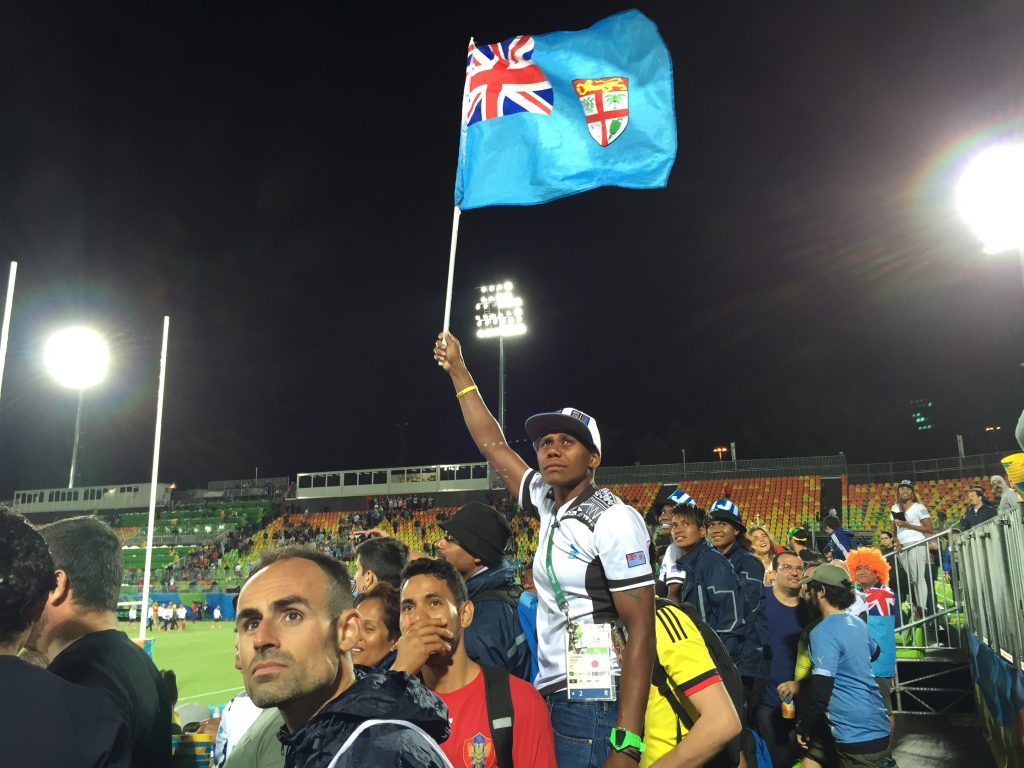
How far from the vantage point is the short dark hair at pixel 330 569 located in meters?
1.97

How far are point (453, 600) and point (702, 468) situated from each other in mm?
37267

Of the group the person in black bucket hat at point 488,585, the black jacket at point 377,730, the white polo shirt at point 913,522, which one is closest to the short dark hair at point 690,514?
the person in black bucket hat at point 488,585

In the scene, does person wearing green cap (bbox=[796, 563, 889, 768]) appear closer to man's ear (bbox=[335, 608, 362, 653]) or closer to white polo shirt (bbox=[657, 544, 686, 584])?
white polo shirt (bbox=[657, 544, 686, 584])

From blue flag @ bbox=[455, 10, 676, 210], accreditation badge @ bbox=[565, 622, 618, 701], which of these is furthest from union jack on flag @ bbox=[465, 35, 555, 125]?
accreditation badge @ bbox=[565, 622, 618, 701]

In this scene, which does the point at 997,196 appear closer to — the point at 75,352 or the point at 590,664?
the point at 590,664

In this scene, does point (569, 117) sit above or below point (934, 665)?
above

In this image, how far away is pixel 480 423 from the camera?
157 inches

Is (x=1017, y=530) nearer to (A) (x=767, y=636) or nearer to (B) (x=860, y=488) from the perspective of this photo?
(A) (x=767, y=636)

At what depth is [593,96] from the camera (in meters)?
5.29

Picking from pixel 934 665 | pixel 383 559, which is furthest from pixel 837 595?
pixel 934 665

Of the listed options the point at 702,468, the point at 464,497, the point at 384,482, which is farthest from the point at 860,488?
the point at 384,482

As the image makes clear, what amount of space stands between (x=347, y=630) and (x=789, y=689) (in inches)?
197

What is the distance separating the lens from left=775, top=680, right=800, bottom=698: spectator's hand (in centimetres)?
578

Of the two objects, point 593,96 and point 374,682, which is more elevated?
point 593,96
